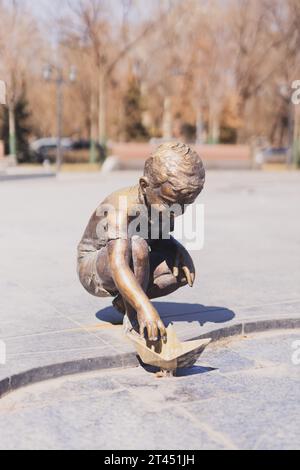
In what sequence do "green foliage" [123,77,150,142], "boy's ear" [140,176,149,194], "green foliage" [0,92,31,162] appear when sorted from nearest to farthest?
"boy's ear" [140,176,149,194]
"green foliage" [0,92,31,162]
"green foliage" [123,77,150,142]

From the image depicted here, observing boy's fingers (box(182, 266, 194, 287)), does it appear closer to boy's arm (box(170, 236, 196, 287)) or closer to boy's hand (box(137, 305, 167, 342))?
boy's arm (box(170, 236, 196, 287))

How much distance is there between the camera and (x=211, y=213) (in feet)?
40.1

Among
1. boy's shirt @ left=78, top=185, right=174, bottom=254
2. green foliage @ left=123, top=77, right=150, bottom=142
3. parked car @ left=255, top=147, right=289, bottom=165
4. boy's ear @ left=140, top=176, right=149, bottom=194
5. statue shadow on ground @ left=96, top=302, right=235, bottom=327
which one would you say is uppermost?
green foliage @ left=123, top=77, right=150, bottom=142

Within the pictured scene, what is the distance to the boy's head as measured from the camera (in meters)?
3.61

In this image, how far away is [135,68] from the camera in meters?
43.8

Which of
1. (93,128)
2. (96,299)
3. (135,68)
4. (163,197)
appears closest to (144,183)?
(163,197)

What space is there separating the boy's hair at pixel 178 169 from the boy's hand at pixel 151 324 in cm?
73

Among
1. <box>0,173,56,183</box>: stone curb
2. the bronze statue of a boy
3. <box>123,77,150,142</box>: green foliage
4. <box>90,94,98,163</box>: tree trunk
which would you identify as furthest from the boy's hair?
<box>123,77,150,142</box>: green foliage

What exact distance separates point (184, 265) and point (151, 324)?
798 millimetres

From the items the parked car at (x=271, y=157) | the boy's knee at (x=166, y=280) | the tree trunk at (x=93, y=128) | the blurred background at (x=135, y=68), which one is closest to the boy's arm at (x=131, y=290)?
the boy's knee at (x=166, y=280)

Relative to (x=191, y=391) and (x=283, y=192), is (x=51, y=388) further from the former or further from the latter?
(x=283, y=192)

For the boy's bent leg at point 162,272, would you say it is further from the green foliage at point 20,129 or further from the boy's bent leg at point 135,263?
the green foliage at point 20,129

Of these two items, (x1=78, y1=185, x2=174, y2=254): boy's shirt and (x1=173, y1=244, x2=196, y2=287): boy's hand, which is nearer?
(x1=78, y1=185, x2=174, y2=254): boy's shirt

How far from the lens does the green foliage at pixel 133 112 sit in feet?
153
